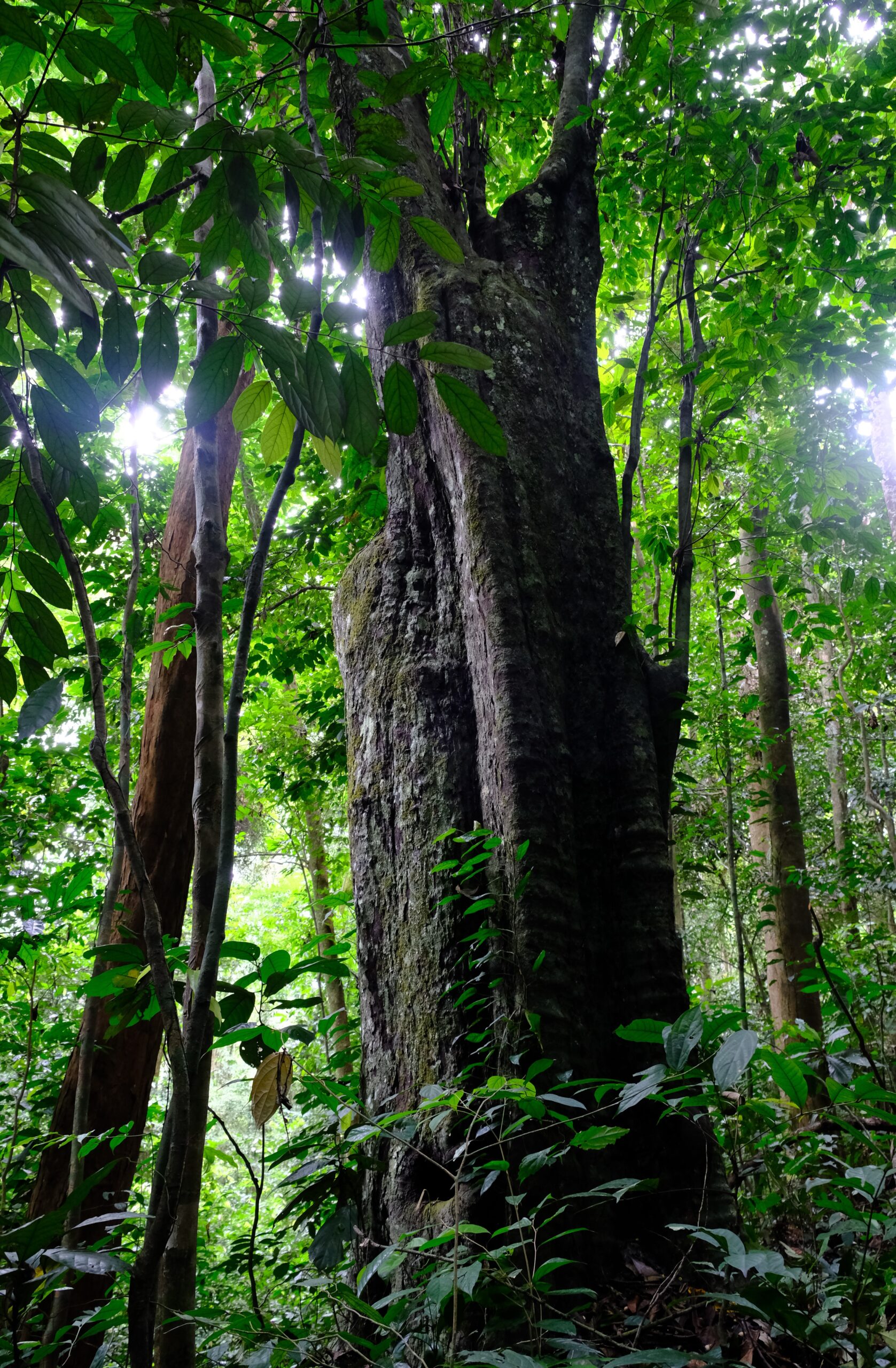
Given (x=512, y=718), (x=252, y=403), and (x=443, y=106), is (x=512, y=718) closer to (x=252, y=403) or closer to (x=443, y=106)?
(x=252, y=403)

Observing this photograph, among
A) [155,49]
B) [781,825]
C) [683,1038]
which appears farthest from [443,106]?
[781,825]

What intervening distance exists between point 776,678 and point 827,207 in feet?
12.5

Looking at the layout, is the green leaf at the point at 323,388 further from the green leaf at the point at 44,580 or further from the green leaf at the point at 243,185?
the green leaf at the point at 44,580

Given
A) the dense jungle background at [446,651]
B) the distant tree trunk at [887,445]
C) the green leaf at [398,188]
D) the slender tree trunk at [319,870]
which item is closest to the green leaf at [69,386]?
the dense jungle background at [446,651]

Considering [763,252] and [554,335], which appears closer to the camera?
[554,335]

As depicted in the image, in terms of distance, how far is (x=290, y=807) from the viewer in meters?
8.79

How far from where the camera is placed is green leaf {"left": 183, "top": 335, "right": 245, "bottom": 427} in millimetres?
867

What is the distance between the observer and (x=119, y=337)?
90cm

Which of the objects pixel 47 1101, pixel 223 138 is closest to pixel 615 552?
pixel 223 138

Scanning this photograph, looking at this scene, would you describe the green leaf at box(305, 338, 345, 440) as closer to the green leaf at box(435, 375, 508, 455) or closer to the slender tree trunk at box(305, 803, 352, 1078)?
the green leaf at box(435, 375, 508, 455)

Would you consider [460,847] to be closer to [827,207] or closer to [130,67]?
[130,67]

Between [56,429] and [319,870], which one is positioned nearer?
[56,429]

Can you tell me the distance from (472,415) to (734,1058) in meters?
0.82

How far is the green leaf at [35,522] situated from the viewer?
920 mm
